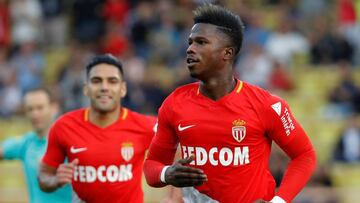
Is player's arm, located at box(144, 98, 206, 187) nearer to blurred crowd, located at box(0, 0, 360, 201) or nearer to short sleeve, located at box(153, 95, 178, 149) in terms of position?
short sleeve, located at box(153, 95, 178, 149)

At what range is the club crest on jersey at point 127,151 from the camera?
877 centimetres

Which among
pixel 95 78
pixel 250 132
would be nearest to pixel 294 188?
pixel 250 132

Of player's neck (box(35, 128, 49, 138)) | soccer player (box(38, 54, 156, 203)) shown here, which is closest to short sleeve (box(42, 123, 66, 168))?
soccer player (box(38, 54, 156, 203))

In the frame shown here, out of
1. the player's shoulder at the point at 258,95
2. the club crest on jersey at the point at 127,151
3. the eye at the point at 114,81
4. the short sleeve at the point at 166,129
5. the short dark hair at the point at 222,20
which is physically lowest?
the club crest on jersey at the point at 127,151

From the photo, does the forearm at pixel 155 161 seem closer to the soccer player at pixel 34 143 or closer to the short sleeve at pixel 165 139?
the short sleeve at pixel 165 139

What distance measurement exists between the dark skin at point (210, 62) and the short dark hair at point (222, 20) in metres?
0.04

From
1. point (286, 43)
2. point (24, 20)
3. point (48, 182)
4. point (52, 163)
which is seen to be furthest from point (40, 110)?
point (24, 20)

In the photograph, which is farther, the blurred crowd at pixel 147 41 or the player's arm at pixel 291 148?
the blurred crowd at pixel 147 41

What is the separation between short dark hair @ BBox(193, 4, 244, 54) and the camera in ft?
23.2

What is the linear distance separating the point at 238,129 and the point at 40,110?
347 cm

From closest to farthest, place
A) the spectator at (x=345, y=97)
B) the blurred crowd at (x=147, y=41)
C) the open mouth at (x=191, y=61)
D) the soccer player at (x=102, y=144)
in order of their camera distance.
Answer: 1. the open mouth at (x=191, y=61)
2. the soccer player at (x=102, y=144)
3. the spectator at (x=345, y=97)
4. the blurred crowd at (x=147, y=41)

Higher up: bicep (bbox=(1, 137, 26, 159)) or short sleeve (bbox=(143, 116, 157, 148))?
short sleeve (bbox=(143, 116, 157, 148))

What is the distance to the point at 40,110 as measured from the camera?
33.0 feet

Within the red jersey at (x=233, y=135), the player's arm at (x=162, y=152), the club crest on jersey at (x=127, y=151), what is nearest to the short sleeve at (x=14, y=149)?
the club crest on jersey at (x=127, y=151)
